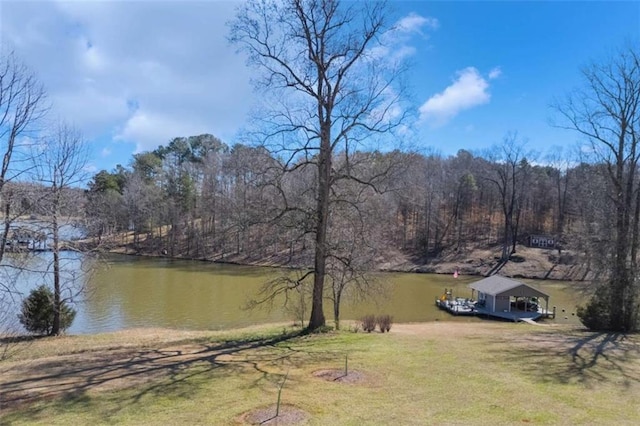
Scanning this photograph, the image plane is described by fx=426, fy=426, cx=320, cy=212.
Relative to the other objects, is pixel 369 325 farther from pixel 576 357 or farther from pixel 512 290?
pixel 512 290

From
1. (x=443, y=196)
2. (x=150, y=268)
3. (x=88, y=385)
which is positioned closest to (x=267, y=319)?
(x=88, y=385)

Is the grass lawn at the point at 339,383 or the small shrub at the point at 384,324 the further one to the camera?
the small shrub at the point at 384,324

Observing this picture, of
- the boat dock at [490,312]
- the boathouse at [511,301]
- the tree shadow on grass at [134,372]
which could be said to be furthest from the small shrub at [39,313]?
the boathouse at [511,301]

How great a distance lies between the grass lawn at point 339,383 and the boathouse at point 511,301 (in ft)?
51.6

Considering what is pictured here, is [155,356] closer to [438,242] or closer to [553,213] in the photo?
[438,242]

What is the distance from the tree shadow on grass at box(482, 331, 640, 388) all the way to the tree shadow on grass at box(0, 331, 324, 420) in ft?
16.8

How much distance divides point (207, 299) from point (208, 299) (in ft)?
0.21

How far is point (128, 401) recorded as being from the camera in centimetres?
661

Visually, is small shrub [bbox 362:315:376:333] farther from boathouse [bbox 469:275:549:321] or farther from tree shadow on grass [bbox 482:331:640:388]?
boathouse [bbox 469:275:549:321]

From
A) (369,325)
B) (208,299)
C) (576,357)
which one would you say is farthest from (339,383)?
(208,299)

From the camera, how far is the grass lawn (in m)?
6.12

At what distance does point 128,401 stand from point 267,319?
51.8ft

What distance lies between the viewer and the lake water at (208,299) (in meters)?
21.6

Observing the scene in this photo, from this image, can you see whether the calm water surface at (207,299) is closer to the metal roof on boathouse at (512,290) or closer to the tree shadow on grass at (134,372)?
the metal roof on boathouse at (512,290)
